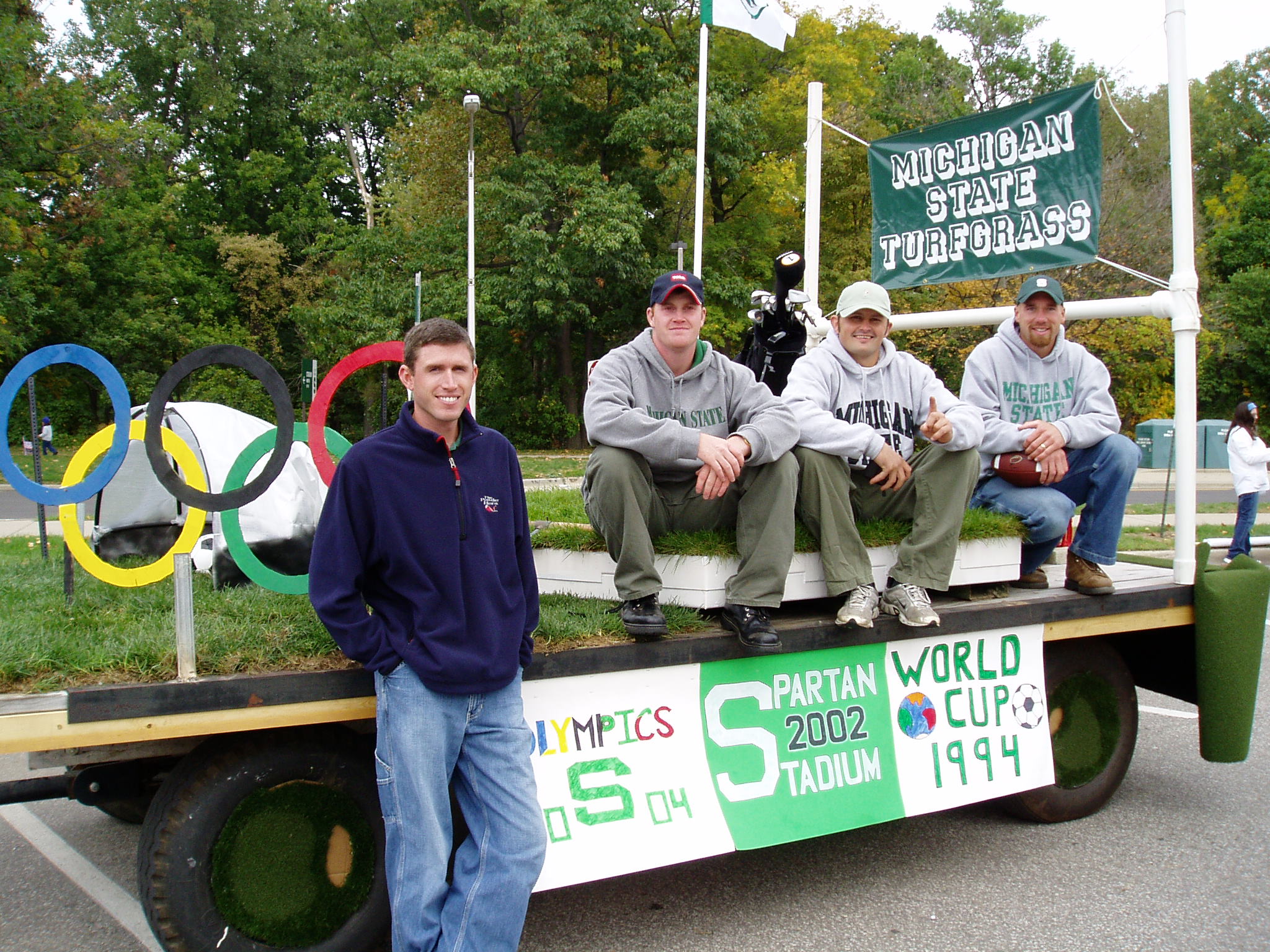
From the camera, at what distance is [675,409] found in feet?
11.6

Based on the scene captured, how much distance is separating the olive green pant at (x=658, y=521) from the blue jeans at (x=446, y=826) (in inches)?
30.4

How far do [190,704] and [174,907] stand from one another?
0.56m

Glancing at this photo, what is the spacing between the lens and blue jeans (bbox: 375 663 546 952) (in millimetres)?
2406

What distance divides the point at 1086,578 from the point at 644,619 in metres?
2.13

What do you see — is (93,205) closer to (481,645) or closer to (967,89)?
(481,645)

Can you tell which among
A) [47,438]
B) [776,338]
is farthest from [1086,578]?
[47,438]

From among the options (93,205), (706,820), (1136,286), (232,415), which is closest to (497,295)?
(93,205)

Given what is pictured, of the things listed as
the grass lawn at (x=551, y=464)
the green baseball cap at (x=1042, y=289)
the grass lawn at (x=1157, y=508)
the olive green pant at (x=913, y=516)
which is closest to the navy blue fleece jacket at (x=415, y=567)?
the olive green pant at (x=913, y=516)

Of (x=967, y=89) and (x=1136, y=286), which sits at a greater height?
(x=967, y=89)

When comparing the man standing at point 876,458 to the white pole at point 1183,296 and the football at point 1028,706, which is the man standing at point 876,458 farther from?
the white pole at point 1183,296

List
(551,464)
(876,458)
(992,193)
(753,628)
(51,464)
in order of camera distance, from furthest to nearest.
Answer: (51,464) → (551,464) → (992,193) → (876,458) → (753,628)

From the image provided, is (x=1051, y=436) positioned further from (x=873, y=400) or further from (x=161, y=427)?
(x=161, y=427)

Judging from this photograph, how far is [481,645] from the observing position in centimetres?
247

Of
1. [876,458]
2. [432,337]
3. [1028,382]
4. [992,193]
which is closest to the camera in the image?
[432,337]
